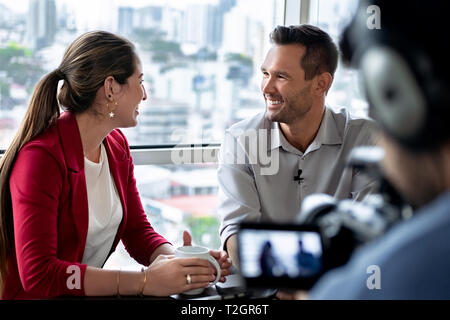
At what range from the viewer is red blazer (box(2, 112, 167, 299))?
130 cm

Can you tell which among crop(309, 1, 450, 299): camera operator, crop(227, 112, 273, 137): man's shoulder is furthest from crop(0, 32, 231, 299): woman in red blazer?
crop(309, 1, 450, 299): camera operator

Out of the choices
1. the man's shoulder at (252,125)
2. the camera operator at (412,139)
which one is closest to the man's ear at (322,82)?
the man's shoulder at (252,125)

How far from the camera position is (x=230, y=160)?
165 centimetres

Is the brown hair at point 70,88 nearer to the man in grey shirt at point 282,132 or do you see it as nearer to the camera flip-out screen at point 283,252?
the man in grey shirt at point 282,132

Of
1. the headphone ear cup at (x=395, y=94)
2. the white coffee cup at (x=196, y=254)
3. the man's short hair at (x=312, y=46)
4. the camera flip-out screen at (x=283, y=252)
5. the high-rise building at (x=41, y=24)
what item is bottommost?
the white coffee cup at (x=196, y=254)

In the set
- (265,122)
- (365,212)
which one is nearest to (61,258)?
(265,122)

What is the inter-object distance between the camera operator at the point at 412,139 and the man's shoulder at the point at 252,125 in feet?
3.53

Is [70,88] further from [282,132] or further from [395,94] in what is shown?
[395,94]

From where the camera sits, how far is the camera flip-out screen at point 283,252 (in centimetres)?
79

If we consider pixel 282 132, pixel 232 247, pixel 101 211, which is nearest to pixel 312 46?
pixel 282 132

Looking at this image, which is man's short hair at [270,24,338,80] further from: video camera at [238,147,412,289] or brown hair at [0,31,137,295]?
video camera at [238,147,412,289]

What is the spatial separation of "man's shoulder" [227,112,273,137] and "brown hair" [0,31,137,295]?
0.37 m

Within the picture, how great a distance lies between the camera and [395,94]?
56 cm
